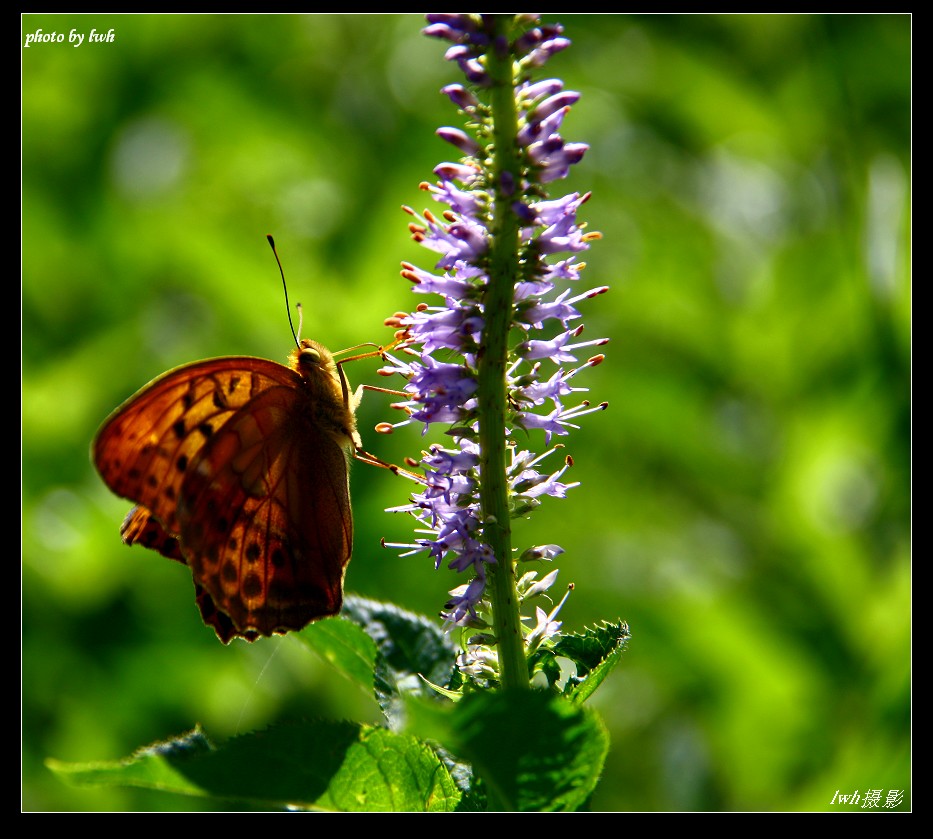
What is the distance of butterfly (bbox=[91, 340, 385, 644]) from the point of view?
3014mm

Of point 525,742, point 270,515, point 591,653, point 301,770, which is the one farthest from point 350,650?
point 270,515

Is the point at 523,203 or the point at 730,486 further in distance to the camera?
the point at 730,486

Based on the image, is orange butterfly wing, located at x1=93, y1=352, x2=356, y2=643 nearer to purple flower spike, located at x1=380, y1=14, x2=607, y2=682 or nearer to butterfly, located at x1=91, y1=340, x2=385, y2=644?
butterfly, located at x1=91, y1=340, x2=385, y2=644

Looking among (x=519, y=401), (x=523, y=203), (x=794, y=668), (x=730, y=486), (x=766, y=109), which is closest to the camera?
(x=523, y=203)

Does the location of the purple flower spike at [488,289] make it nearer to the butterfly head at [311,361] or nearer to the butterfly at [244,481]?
the butterfly at [244,481]

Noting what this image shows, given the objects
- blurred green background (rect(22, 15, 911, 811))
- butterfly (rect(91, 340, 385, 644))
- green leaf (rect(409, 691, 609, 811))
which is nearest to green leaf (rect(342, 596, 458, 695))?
butterfly (rect(91, 340, 385, 644))

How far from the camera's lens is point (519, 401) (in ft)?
7.57

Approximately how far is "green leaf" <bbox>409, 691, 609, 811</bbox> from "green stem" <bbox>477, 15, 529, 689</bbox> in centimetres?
24

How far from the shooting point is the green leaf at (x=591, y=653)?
214cm

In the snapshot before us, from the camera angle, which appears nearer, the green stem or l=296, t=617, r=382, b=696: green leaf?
the green stem

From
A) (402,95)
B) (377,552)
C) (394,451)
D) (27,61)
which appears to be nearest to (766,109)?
(402,95)

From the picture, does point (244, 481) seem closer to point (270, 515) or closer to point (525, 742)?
point (270, 515)

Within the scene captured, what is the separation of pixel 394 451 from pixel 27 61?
3.04 meters

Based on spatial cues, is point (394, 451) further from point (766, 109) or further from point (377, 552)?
point (766, 109)
